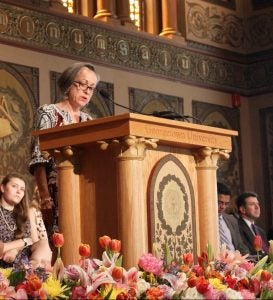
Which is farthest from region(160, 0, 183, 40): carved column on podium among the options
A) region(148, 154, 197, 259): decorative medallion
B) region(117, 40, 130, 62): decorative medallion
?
region(148, 154, 197, 259): decorative medallion

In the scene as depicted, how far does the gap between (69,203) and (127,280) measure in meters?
1.02

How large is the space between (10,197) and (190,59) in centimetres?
723

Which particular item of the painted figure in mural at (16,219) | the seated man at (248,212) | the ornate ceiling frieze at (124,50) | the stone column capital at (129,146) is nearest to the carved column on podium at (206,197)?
the stone column capital at (129,146)

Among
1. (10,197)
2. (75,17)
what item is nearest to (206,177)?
(10,197)

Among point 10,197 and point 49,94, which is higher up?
point 49,94

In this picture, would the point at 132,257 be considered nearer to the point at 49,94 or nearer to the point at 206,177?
the point at 206,177

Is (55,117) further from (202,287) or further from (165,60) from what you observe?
(165,60)

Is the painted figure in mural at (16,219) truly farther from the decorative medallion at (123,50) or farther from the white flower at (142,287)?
the decorative medallion at (123,50)

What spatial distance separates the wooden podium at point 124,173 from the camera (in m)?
3.36

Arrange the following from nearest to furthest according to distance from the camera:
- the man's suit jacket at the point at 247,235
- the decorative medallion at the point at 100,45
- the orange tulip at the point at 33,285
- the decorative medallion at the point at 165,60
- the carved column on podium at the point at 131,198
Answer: the orange tulip at the point at 33,285, the carved column on podium at the point at 131,198, the man's suit jacket at the point at 247,235, the decorative medallion at the point at 100,45, the decorative medallion at the point at 165,60

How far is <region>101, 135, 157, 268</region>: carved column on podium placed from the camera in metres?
3.33

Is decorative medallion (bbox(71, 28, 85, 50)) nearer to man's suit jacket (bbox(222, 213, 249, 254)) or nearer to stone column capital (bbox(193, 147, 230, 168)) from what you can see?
man's suit jacket (bbox(222, 213, 249, 254))

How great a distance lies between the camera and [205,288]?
2506 mm

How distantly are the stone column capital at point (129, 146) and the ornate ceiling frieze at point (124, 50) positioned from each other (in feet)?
20.0
